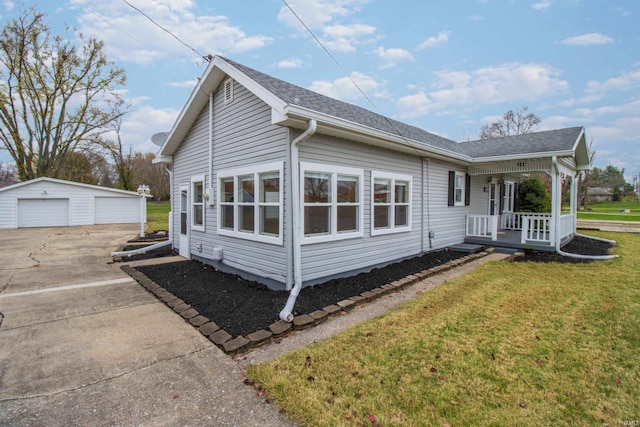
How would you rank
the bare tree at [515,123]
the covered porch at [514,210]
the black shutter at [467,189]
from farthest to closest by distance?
1. the bare tree at [515,123]
2. the black shutter at [467,189]
3. the covered porch at [514,210]

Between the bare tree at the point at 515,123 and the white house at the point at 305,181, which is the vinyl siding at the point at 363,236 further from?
the bare tree at the point at 515,123

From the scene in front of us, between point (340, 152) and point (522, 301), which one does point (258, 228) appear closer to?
point (340, 152)

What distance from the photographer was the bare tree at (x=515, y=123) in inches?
1251

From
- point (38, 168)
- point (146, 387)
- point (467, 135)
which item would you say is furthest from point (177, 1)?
point (467, 135)

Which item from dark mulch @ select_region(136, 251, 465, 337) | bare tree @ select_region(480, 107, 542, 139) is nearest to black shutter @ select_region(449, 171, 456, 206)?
dark mulch @ select_region(136, 251, 465, 337)

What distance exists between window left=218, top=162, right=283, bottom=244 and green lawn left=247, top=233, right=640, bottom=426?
2.49 meters

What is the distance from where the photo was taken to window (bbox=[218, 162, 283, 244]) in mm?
5293

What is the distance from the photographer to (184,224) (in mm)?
8711

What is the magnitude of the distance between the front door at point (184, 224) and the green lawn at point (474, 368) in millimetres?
6313

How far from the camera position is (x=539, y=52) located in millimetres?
12805

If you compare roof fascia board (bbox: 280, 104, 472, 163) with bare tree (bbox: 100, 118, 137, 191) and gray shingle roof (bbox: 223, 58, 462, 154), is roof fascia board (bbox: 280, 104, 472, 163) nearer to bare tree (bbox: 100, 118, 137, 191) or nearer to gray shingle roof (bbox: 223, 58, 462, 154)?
gray shingle roof (bbox: 223, 58, 462, 154)

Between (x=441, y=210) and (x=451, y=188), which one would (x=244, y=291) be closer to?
(x=441, y=210)

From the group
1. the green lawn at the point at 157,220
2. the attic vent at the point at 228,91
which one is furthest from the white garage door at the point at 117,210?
the attic vent at the point at 228,91

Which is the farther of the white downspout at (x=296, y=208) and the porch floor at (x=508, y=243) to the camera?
the porch floor at (x=508, y=243)
